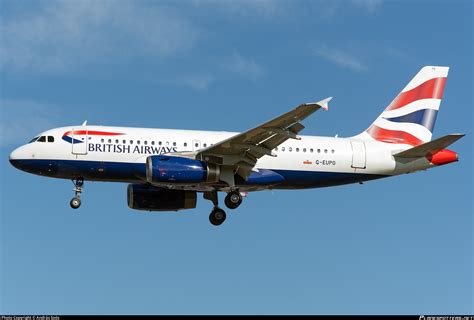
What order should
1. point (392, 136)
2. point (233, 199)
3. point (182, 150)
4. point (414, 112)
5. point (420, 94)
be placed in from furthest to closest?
point (420, 94) < point (414, 112) < point (392, 136) < point (233, 199) < point (182, 150)

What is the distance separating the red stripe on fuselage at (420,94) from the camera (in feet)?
154

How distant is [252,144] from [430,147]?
315 inches

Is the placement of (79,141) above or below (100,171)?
above

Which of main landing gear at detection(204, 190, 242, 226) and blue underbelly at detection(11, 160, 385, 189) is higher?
blue underbelly at detection(11, 160, 385, 189)

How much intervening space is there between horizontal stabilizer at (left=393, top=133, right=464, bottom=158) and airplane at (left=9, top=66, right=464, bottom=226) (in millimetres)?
45

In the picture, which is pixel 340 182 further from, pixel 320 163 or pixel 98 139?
pixel 98 139

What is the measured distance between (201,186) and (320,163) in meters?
5.50

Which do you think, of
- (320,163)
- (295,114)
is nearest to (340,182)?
(320,163)

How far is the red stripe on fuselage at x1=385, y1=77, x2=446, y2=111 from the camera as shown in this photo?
47.0 metres

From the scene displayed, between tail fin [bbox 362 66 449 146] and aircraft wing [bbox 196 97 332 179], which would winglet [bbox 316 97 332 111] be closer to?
aircraft wing [bbox 196 97 332 179]

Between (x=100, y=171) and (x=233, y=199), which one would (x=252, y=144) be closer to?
(x=233, y=199)

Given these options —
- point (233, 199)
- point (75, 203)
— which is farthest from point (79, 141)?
point (233, 199)

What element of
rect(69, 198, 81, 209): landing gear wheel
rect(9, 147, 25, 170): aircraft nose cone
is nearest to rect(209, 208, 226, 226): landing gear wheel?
rect(69, 198, 81, 209): landing gear wheel

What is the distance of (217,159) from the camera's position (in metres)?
41.2
